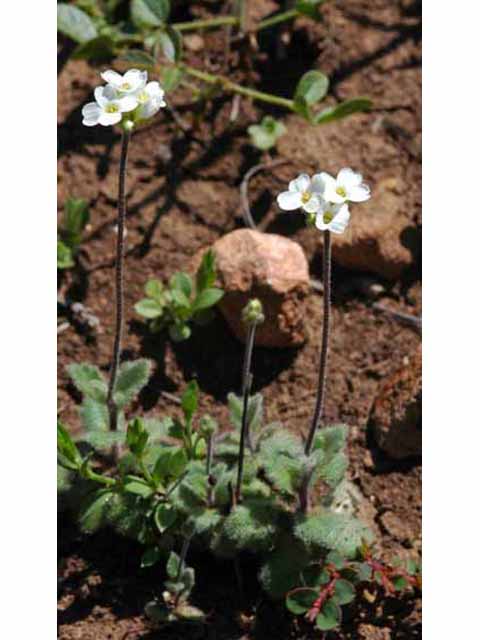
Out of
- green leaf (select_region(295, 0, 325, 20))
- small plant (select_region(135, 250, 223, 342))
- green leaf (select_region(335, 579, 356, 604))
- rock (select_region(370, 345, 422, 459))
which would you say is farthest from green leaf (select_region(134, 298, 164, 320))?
green leaf (select_region(295, 0, 325, 20))

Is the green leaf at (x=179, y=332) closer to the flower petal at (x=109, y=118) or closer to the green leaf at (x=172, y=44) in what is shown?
the green leaf at (x=172, y=44)

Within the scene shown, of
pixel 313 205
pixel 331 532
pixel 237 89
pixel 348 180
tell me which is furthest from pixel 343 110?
pixel 331 532

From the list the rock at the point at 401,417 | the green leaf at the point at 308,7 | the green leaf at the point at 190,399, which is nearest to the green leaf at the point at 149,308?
the green leaf at the point at 190,399

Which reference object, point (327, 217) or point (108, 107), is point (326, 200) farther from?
point (108, 107)

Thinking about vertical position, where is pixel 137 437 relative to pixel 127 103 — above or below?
below

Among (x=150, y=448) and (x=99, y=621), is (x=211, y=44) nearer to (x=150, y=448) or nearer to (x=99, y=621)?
(x=150, y=448)
